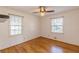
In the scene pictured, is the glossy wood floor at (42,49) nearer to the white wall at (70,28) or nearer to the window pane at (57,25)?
the white wall at (70,28)

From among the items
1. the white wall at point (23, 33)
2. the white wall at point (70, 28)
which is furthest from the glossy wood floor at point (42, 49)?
the white wall at point (70, 28)

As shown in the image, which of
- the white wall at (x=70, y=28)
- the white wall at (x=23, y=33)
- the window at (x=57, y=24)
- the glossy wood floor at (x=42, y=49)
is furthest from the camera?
the window at (x=57, y=24)

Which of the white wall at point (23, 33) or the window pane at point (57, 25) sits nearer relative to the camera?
the white wall at point (23, 33)

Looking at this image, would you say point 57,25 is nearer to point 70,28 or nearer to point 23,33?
point 70,28

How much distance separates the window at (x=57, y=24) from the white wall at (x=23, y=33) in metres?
1.21

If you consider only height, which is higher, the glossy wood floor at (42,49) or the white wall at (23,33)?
the white wall at (23,33)

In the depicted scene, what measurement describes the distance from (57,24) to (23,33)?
1933mm

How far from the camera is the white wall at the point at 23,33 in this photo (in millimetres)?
2928

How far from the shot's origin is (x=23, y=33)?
4199 mm

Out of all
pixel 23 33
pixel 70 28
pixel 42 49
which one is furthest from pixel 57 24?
pixel 42 49
